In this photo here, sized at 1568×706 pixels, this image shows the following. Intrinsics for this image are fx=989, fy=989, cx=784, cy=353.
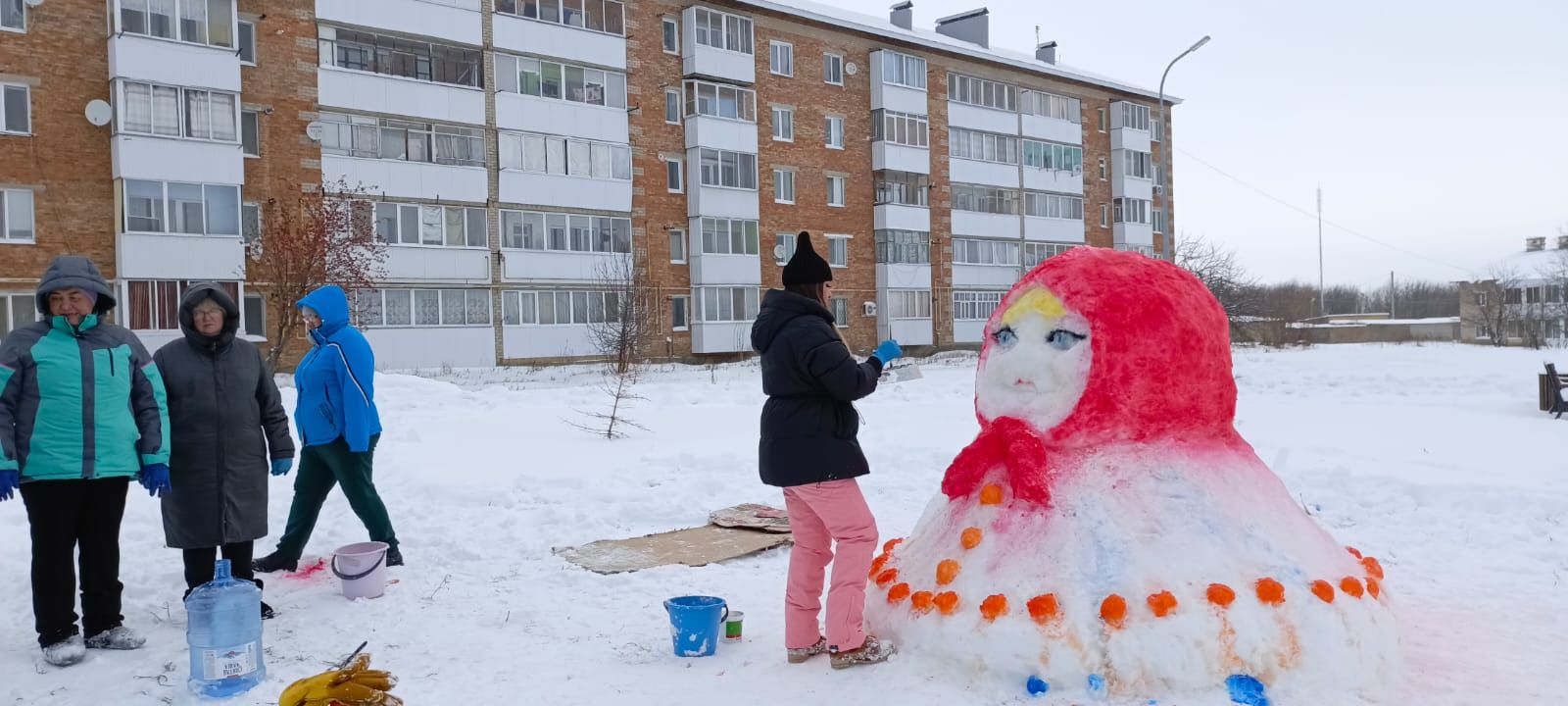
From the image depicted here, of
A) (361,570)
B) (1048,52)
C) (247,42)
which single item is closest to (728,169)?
(247,42)

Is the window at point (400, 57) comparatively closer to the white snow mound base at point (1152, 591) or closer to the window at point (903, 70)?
the window at point (903, 70)

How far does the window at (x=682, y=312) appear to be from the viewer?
3325 cm

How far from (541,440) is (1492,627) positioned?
10.4m

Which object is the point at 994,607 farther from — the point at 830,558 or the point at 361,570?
the point at 361,570

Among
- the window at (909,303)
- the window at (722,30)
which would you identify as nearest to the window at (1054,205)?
the window at (909,303)

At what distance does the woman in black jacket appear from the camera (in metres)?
4.52

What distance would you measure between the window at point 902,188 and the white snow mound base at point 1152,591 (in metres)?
34.6

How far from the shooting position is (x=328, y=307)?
6.67 meters

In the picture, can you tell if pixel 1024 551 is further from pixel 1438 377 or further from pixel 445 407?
pixel 1438 377

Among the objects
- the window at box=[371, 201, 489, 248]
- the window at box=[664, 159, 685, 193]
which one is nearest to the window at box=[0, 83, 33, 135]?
the window at box=[371, 201, 489, 248]

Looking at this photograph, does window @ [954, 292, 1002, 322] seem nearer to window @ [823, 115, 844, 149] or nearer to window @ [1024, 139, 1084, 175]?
window @ [1024, 139, 1084, 175]

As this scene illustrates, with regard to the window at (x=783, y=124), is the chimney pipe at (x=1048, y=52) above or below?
above

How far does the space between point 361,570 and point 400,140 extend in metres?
24.0

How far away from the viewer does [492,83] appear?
2892cm
